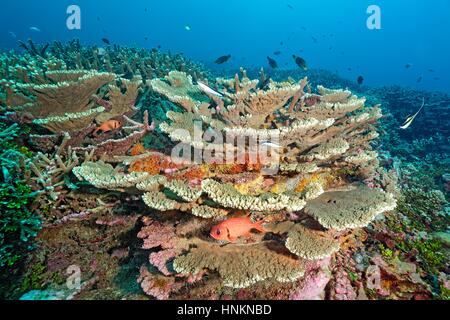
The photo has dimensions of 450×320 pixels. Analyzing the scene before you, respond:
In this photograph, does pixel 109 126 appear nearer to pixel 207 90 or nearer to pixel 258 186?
pixel 207 90

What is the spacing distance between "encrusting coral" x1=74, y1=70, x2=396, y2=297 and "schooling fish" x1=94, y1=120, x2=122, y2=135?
103cm

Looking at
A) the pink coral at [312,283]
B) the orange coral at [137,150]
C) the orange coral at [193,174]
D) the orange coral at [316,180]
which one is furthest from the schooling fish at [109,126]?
the pink coral at [312,283]

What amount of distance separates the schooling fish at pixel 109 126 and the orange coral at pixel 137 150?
2.14ft

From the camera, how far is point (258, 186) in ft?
11.1

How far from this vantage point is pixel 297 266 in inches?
109

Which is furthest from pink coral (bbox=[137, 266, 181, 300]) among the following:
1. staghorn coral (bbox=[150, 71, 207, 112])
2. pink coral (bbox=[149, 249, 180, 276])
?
staghorn coral (bbox=[150, 71, 207, 112])

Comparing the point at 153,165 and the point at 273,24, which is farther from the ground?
the point at 273,24

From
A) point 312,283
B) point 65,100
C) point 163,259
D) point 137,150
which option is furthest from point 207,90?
point 312,283

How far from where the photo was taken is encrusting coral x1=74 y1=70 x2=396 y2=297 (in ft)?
8.91

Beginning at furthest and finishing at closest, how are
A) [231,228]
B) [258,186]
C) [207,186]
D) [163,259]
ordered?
[258,186], [163,259], [231,228], [207,186]

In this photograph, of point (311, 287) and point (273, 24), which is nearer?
point (311, 287)

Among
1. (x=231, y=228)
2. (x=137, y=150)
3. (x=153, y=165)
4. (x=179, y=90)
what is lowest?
(x=231, y=228)

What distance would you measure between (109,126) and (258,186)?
261 centimetres
